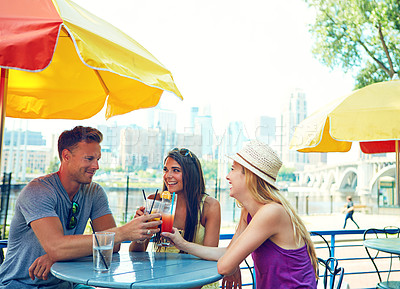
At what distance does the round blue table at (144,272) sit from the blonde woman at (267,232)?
15 centimetres

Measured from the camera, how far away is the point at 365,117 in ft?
10.1

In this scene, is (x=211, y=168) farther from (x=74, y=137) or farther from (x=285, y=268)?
(x=285, y=268)

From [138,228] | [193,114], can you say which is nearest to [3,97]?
[138,228]

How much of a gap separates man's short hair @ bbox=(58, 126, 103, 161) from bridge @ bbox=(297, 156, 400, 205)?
34.2 meters

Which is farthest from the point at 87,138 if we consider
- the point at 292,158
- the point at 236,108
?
the point at 292,158

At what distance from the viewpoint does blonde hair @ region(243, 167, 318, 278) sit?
1846 millimetres

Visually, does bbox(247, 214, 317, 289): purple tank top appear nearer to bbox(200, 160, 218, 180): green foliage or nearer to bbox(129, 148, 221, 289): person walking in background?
bbox(129, 148, 221, 289): person walking in background

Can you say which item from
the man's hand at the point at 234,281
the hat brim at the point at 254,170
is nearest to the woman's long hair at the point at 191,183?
the man's hand at the point at 234,281

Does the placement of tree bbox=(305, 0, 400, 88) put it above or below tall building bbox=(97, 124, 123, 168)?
above

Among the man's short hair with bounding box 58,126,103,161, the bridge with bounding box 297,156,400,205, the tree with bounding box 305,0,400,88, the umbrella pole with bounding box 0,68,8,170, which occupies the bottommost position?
the bridge with bounding box 297,156,400,205

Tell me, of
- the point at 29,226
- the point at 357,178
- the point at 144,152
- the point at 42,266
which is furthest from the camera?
the point at 357,178

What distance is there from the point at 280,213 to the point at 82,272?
0.90m

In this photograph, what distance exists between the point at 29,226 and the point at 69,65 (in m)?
1.23

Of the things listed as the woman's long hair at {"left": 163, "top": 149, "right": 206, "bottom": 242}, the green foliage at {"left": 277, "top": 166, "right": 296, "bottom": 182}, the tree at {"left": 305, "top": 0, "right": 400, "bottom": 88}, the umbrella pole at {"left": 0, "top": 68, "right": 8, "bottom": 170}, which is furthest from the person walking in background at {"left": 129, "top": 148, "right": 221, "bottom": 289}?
the green foliage at {"left": 277, "top": 166, "right": 296, "bottom": 182}
